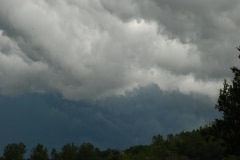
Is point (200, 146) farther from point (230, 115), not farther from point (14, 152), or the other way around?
point (14, 152)

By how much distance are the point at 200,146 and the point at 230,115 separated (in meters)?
10.1

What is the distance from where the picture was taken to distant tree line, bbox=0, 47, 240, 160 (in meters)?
40.2

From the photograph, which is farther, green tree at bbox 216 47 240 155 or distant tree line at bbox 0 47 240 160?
green tree at bbox 216 47 240 155

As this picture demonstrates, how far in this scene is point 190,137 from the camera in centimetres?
4166

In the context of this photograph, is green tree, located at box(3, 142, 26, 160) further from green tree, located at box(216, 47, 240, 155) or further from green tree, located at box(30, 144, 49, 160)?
green tree, located at box(216, 47, 240, 155)

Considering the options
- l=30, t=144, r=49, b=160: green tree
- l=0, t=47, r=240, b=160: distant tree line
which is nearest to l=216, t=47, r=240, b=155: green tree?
l=0, t=47, r=240, b=160: distant tree line

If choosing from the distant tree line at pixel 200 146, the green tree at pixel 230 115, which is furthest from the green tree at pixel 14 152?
the green tree at pixel 230 115

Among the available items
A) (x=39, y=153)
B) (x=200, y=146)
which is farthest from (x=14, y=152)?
(x=200, y=146)

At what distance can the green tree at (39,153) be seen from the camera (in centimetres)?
4372

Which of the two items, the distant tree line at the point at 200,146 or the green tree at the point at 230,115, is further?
the green tree at the point at 230,115

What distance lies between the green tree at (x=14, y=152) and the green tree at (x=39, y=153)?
114 centimetres

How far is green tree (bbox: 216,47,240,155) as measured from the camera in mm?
47031

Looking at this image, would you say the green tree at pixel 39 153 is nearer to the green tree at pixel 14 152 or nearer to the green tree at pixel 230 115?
the green tree at pixel 14 152

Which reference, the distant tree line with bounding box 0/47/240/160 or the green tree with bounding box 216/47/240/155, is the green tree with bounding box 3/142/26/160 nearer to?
the distant tree line with bounding box 0/47/240/160
